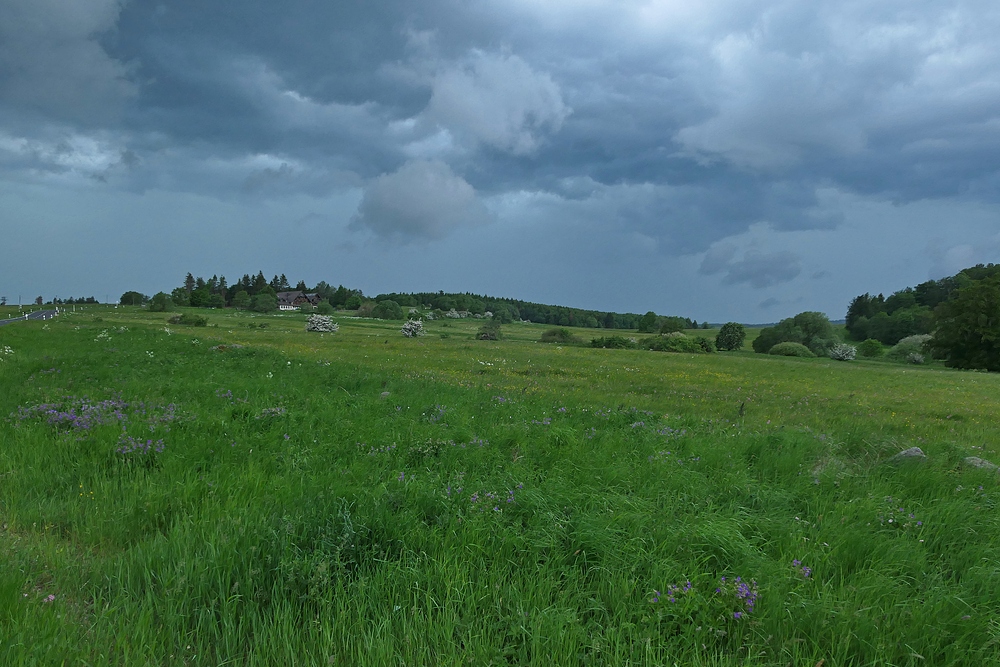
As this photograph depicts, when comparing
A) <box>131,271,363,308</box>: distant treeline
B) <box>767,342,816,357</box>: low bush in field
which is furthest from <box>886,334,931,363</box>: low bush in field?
<box>131,271,363,308</box>: distant treeline

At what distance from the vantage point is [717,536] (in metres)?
4.24

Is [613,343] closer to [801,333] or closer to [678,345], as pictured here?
[678,345]

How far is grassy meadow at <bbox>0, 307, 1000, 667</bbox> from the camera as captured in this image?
3.12m

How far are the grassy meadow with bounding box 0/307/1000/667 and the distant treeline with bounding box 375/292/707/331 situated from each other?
5437 inches

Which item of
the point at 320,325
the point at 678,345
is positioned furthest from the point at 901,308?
the point at 320,325

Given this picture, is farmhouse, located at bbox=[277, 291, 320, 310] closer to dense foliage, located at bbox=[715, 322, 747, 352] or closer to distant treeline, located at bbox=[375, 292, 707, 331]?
distant treeline, located at bbox=[375, 292, 707, 331]

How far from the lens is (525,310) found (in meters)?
178

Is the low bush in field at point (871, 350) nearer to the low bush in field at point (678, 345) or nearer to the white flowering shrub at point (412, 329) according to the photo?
the low bush in field at point (678, 345)

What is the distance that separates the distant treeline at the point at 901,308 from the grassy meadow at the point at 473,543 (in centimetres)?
10441

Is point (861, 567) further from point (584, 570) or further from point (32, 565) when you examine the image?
point (32, 565)

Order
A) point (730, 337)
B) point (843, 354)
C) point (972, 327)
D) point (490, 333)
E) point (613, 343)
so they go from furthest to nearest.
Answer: point (730, 337)
point (843, 354)
point (490, 333)
point (613, 343)
point (972, 327)

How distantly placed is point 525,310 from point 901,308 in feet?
363

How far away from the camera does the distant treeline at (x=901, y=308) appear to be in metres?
94.4

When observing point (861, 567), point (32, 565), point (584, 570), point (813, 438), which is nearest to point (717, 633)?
point (584, 570)
